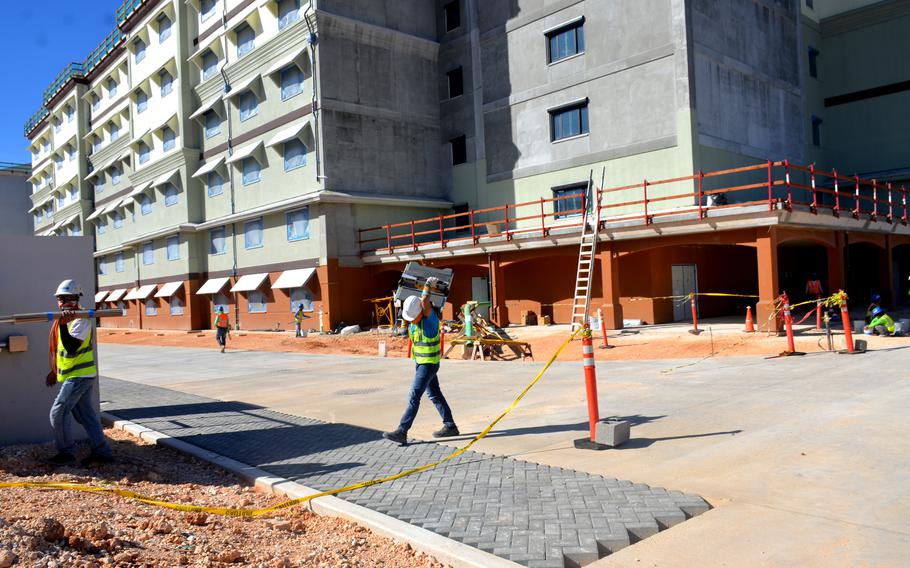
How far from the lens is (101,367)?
71.7 ft

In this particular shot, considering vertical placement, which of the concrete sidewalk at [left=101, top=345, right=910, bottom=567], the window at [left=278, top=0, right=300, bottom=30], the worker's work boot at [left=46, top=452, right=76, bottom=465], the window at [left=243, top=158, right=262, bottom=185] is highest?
the window at [left=278, top=0, right=300, bottom=30]

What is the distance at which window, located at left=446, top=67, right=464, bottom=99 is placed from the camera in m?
35.6

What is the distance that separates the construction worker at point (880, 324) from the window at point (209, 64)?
3569 centimetres

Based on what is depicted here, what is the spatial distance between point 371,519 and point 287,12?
33.2 metres

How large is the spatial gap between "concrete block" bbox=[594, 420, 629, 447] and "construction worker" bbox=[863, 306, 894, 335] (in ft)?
39.9

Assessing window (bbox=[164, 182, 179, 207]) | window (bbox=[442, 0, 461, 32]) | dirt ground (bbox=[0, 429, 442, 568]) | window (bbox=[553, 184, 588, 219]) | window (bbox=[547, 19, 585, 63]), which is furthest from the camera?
window (bbox=[164, 182, 179, 207])

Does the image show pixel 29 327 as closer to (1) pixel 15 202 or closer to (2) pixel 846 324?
(2) pixel 846 324

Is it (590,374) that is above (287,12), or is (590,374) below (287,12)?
below

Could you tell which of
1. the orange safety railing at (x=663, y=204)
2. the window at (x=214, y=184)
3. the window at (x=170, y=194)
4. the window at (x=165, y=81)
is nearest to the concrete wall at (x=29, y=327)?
the orange safety railing at (x=663, y=204)

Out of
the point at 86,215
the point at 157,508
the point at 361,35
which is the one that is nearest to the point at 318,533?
the point at 157,508

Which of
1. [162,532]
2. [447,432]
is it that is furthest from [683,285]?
[162,532]

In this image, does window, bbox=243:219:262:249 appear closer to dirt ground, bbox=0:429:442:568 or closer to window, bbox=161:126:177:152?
window, bbox=161:126:177:152

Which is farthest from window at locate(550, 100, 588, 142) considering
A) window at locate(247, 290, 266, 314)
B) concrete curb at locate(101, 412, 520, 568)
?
concrete curb at locate(101, 412, 520, 568)

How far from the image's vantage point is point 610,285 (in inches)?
920
